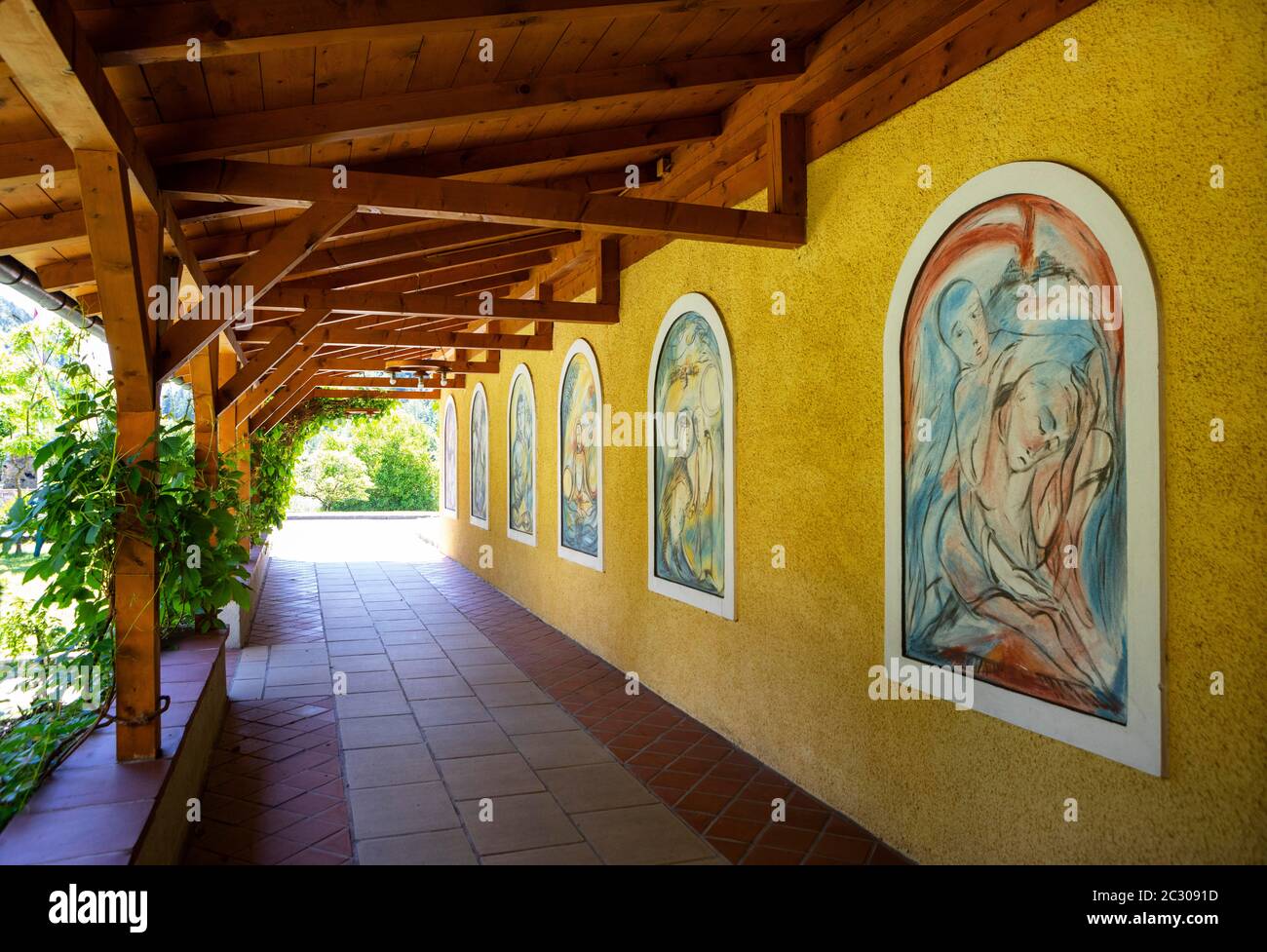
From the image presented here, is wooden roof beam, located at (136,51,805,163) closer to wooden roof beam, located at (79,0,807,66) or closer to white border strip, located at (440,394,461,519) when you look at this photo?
wooden roof beam, located at (79,0,807,66)

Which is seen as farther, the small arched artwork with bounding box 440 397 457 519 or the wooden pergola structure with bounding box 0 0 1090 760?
the small arched artwork with bounding box 440 397 457 519

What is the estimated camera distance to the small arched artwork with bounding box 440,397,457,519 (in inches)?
557

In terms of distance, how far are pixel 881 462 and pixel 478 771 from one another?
2.51 m

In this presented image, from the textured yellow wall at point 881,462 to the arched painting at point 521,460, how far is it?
3.44 m

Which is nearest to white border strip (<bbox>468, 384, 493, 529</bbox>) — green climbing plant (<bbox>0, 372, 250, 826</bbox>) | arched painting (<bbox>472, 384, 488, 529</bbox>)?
arched painting (<bbox>472, 384, 488, 529</bbox>)

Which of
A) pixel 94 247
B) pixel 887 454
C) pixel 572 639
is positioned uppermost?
pixel 94 247

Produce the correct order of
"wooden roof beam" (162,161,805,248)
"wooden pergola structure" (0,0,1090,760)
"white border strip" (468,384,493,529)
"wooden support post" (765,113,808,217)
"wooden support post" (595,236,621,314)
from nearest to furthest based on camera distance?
1. "wooden pergola structure" (0,0,1090,760)
2. "wooden roof beam" (162,161,805,248)
3. "wooden support post" (765,113,808,217)
4. "wooden support post" (595,236,621,314)
5. "white border strip" (468,384,493,529)

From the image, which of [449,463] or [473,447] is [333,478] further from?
[473,447]

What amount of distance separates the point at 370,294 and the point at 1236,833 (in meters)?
5.44

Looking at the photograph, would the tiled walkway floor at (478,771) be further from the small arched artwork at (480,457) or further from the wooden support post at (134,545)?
the small arched artwork at (480,457)

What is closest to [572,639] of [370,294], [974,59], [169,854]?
[370,294]

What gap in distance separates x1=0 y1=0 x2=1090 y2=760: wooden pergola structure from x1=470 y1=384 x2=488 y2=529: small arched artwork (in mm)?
6683
